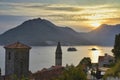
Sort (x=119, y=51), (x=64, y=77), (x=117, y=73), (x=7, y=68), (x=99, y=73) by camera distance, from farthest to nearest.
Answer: (x=7, y=68), (x=119, y=51), (x=99, y=73), (x=64, y=77), (x=117, y=73)

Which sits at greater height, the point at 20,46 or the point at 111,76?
the point at 20,46

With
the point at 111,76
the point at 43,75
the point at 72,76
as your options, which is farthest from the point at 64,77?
the point at 43,75

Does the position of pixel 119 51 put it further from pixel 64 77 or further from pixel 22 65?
pixel 64 77

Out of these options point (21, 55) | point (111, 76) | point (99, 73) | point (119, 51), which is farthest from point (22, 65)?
point (111, 76)

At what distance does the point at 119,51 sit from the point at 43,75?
306 inches

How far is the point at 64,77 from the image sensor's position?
2597cm

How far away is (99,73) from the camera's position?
97.9 feet

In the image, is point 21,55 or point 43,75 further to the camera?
point 21,55

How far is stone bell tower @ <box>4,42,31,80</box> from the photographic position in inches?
1628

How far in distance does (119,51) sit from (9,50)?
38.7 feet

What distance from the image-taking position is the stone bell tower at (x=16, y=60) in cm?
4134

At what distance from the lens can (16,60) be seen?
4162cm

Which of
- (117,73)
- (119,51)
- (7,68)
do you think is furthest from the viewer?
(7,68)

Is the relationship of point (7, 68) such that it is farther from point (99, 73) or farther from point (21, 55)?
point (99, 73)
